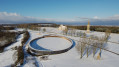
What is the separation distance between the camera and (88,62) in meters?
8.29

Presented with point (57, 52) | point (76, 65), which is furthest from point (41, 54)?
point (76, 65)

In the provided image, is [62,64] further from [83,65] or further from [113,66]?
[113,66]

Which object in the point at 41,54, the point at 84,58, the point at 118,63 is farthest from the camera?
the point at 41,54

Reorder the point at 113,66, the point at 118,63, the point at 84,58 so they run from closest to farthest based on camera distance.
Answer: the point at 113,66
the point at 118,63
the point at 84,58

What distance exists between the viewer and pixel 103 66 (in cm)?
757

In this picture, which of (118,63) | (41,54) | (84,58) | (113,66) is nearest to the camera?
Answer: (113,66)

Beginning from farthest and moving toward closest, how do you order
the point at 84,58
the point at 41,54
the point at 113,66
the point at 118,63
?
the point at 41,54 → the point at 84,58 → the point at 118,63 → the point at 113,66

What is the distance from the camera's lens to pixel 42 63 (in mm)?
8203

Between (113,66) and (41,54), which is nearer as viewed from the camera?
(113,66)

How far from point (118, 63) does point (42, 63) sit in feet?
27.1

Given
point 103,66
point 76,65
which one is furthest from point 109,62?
point 76,65

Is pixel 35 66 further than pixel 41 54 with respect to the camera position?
No

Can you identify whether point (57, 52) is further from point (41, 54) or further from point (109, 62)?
point (109, 62)

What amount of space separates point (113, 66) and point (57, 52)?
6549mm
